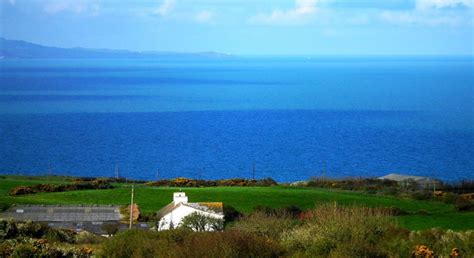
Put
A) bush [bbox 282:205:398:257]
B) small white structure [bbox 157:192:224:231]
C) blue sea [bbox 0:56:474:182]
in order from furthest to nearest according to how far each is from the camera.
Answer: blue sea [bbox 0:56:474:182]
small white structure [bbox 157:192:224:231]
bush [bbox 282:205:398:257]

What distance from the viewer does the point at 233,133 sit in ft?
301

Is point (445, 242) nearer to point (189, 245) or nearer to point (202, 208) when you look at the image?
point (189, 245)

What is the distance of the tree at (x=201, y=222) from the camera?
88.6 ft

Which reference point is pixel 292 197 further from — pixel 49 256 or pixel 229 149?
pixel 229 149

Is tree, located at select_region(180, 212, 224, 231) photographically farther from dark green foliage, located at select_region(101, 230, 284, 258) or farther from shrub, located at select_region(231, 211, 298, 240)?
dark green foliage, located at select_region(101, 230, 284, 258)

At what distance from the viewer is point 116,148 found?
76.8 meters

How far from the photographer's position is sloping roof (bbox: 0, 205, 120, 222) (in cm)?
3150

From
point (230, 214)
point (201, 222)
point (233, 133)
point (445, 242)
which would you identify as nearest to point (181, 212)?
point (201, 222)

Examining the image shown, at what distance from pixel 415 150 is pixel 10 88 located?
100 metres

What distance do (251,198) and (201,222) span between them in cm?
1091

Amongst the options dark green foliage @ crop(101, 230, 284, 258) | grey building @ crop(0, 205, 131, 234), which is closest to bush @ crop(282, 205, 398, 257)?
dark green foliage @ crop(101, 230, 284, 258)

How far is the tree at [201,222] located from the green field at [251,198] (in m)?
6.43

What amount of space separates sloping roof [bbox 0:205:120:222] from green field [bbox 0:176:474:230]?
5.49 ft

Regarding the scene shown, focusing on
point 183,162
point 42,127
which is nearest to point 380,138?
point 183,162
